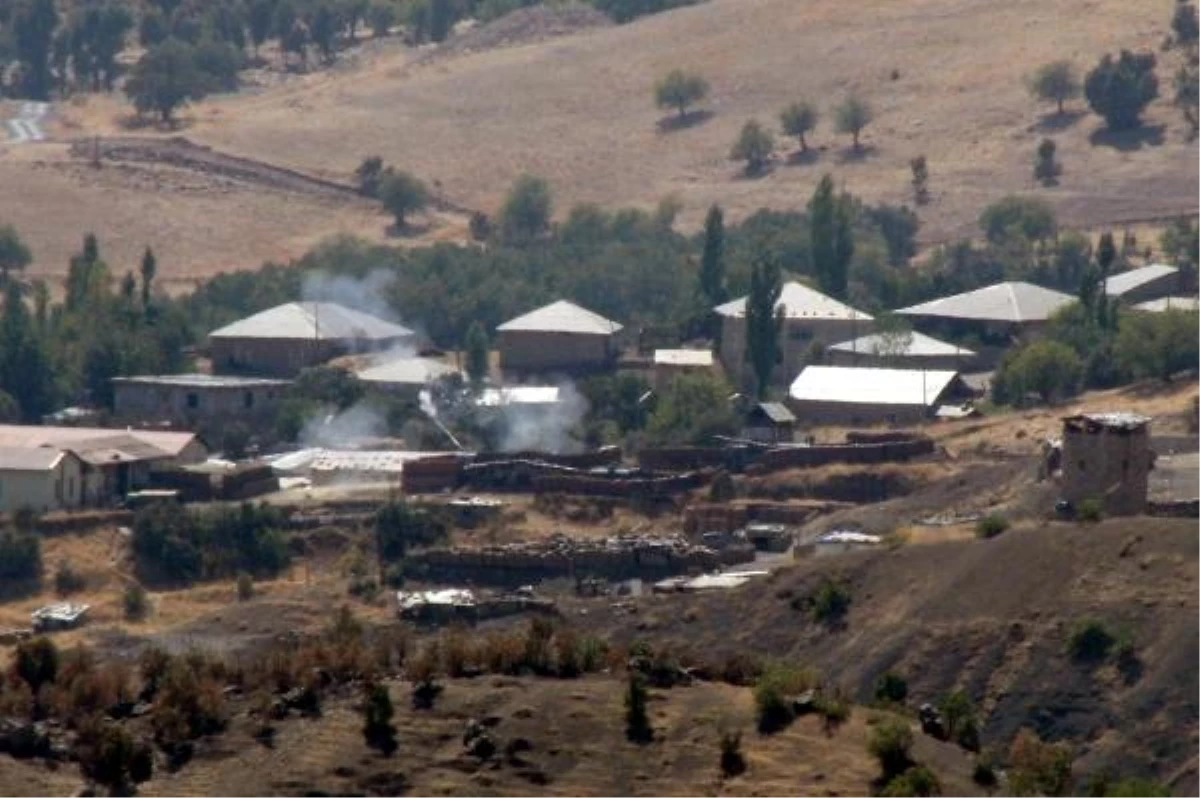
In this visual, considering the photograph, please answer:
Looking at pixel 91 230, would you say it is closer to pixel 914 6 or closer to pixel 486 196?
pixel 486 196

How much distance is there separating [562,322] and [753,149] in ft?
123

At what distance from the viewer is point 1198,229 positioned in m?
128

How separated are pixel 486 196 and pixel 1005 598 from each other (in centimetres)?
7995

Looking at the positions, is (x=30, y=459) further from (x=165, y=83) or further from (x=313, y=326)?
(x=165, y=83)

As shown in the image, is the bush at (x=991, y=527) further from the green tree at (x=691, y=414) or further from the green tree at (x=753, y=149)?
the green tree at (x=753, y=149)

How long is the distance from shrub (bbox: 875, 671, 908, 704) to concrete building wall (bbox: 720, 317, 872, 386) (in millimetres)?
42625

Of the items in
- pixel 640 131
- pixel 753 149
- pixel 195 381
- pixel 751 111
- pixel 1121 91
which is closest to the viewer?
pixel 195 381

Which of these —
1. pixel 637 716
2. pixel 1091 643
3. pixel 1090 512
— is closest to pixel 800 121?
pixel 1090 512

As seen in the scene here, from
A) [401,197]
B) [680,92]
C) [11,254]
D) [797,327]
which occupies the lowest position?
[797,327]

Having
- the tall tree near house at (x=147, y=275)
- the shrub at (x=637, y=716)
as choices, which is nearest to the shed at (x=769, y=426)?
the tall tree near house at (x=147, y=275)

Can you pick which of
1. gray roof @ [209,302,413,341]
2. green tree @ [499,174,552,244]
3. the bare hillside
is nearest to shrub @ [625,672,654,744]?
gray roof @ [209,302,413,341]

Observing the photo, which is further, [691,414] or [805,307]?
[805,307]

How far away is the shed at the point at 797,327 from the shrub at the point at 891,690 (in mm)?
42439

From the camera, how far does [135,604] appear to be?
3435 inches
